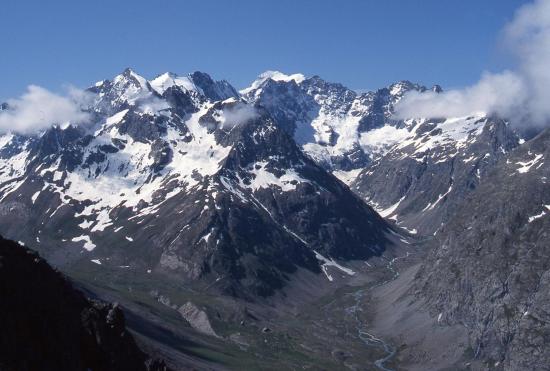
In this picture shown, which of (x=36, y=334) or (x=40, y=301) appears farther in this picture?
(x=40, y=301)

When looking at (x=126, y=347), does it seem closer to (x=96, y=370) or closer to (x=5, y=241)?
(x=96, y=370)

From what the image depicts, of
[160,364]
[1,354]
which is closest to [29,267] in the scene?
[1,354]

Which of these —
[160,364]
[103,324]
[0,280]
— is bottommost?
[160,364]

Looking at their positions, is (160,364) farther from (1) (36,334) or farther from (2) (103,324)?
(1) (36,334)

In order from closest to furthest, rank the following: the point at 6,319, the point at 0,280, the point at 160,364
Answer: the point at 6,319
the point at 0,280
the point at 160,364

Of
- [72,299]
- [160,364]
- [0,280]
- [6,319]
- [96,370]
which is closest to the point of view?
[6,319]

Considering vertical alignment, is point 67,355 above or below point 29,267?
below
